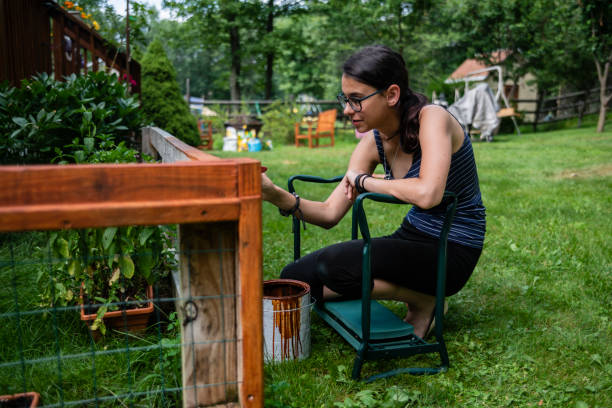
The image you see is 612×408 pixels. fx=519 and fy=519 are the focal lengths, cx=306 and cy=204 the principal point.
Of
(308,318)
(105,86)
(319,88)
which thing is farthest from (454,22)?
(308,318)

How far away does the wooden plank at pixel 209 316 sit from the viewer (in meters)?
1.48

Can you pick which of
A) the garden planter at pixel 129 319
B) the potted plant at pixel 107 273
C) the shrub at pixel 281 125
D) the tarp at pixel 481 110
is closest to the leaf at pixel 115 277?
the potted plant at pixel 107 273

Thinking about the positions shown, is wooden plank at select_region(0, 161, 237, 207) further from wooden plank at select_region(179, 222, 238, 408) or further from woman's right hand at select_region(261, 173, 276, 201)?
woman's right hand at select_region(261, 173, 276, 201)

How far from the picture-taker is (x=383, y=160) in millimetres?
2699

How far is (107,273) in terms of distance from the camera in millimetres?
2635

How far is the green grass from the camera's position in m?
2.12

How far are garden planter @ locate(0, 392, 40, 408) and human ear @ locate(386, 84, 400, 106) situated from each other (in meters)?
1.81

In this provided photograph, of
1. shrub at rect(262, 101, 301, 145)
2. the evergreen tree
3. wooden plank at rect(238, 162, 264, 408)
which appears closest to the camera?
wooden plank at rect(238, 162, 264, 408)

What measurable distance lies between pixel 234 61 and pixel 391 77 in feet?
78.0

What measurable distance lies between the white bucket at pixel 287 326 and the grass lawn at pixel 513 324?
0.23 feet

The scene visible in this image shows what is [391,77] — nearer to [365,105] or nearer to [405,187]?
[365,105]

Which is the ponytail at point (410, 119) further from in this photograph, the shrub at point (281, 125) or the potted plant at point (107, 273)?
the shrub at point (281, 125)

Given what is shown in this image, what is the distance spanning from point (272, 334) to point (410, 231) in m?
0.88

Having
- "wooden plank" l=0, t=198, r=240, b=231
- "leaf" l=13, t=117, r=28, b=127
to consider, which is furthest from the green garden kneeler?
"leaf" l=13, t=117, r=28, b=127
